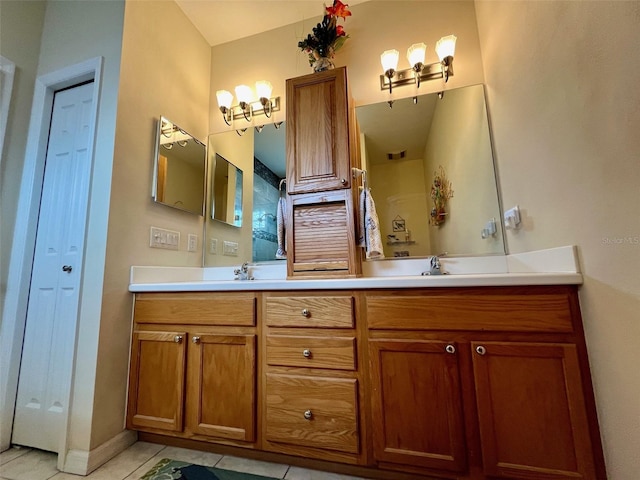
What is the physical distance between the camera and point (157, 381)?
4.55 feet

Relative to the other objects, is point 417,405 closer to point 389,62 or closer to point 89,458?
point 89,458

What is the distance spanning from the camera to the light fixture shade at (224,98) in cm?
208

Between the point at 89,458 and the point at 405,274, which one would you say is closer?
the point at 89,458

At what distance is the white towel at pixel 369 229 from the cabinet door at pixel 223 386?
74cm

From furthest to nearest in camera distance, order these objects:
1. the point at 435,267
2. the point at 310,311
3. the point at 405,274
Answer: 1. the point at 405,274
2. the point at 435,267
3. the point at 310,311

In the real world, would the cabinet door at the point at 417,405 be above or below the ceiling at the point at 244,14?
below

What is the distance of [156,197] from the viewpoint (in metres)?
1.67

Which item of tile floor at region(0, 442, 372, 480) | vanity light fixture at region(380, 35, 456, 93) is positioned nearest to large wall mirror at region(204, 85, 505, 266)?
vanity light fixture at region(380, 35, 456, 93)

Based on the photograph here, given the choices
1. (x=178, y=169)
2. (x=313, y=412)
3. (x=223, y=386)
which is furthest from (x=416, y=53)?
(x=223, y=386)

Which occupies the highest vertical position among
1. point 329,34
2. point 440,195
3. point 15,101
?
point 329,34

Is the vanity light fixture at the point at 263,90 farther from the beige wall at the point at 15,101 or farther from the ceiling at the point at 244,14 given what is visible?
the beige wall at the point at 15,101

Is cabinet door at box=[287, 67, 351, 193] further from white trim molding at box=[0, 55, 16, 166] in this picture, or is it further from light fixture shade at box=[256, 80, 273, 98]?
white trim molding at box=[0, 55, 16, 166]

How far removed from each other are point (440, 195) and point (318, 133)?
2.67 ft

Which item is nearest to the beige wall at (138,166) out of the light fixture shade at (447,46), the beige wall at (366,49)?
the beige wall at (366,49)
